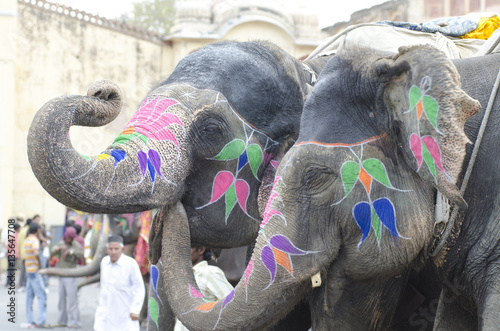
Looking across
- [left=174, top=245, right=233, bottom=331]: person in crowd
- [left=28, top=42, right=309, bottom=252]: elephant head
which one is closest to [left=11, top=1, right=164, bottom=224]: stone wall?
[left=174, top=245, right=233, bottom=331]: person in crowd

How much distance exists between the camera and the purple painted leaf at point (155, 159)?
3.36m

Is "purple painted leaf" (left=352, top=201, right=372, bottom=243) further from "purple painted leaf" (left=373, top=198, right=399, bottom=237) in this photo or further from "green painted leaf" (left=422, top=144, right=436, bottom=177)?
"green painted leaf" (left=422, top=144, right=436, bottom=177)

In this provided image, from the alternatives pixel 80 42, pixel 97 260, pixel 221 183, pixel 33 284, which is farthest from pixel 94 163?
pixel 80 42

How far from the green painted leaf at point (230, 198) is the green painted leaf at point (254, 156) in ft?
0.43

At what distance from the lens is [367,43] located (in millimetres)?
3643

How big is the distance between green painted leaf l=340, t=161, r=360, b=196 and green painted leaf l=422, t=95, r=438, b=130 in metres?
0.33

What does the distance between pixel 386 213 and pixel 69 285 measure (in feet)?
27.6

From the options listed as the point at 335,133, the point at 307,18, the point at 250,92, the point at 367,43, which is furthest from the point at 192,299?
the point at 307,18

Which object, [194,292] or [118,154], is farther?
[118,154]

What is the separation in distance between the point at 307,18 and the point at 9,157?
7.46 metres

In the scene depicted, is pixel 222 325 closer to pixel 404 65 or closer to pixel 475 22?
pixel 404 65

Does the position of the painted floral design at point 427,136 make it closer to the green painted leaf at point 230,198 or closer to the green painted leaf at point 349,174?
the green painted leaf at point 349,174

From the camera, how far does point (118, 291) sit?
7.77 meters

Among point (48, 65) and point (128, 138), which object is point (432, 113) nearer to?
point (128, 138)
